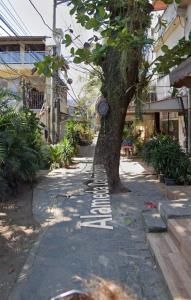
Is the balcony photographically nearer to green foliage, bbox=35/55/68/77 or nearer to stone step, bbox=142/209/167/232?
green foliage, bbox=35/55/68/77

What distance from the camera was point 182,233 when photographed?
5.43 metres

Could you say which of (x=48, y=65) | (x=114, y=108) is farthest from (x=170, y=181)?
(x=48, y=65)

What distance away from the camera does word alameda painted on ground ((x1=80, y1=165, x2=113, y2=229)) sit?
7.21 m

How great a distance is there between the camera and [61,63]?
7465mm

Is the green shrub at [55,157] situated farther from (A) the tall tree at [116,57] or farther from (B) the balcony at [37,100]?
(B) the balcony at [37,100]

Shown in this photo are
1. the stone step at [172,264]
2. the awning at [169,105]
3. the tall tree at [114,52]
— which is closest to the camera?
the stone step at [172,264]

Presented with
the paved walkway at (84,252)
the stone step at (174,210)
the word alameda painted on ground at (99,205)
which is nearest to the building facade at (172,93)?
the word alameda painted on ground at (99,205)

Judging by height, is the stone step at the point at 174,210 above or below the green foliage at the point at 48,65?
below

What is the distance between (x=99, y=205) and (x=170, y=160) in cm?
373

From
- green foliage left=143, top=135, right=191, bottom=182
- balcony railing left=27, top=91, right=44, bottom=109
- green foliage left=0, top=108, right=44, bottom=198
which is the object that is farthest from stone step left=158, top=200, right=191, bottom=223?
balcony railing left=27, top=91, right=44, bottom=109

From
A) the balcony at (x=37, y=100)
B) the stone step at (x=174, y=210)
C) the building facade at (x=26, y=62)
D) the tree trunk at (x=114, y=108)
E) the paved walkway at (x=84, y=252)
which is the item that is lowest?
the paved walkway at (x=84, y=252)

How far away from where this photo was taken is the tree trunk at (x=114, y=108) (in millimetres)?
9789

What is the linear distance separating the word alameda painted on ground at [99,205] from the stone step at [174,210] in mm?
973

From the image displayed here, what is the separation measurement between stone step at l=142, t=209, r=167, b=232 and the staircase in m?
0.02
